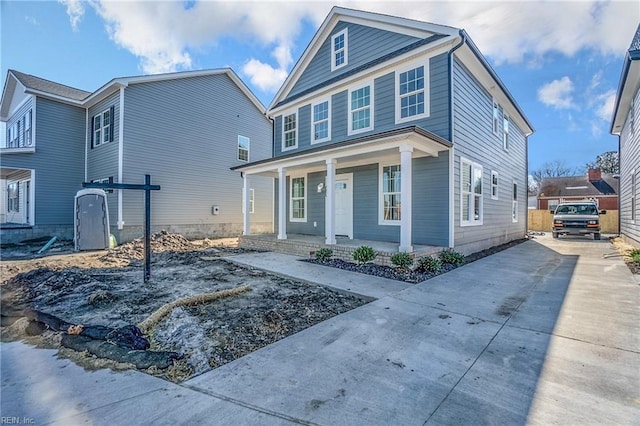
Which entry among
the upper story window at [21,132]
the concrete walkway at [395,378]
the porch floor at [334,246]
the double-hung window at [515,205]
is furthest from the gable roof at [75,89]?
the double-hung window at [515,205]

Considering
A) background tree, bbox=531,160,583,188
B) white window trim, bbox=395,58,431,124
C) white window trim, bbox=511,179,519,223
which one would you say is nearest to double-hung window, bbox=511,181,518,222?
white window trim, bbox=511,179,519,223

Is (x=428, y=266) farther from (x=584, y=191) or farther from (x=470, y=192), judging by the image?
(x=584, y=191)

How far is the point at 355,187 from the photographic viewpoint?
10203mm

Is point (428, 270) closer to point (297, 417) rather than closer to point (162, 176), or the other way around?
point (297, 417)

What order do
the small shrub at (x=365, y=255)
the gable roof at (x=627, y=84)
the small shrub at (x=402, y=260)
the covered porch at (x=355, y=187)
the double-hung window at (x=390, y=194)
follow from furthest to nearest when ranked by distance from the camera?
the double-hung window at (x=390, y=194)
the gable roof at (x=627, y=84)
the small shrub at (x=365, y=255)
the covered porch at (x=355, y=187)
the small shrub at (x=402, y=260)

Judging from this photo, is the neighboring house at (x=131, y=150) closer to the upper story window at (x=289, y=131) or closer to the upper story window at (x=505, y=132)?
the upper story window at (x=289, y=131)

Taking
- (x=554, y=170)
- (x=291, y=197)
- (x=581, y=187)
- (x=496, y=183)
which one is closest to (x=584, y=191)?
(x=581, y=187)

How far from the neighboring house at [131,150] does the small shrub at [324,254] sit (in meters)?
8.61

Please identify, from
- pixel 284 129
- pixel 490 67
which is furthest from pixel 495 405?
pixel 284 129

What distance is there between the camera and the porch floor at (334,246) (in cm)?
728

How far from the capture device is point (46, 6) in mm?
7316

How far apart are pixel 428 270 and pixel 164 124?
506 inches

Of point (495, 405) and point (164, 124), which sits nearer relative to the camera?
point (495, 405)

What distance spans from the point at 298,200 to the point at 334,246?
4.45 m
